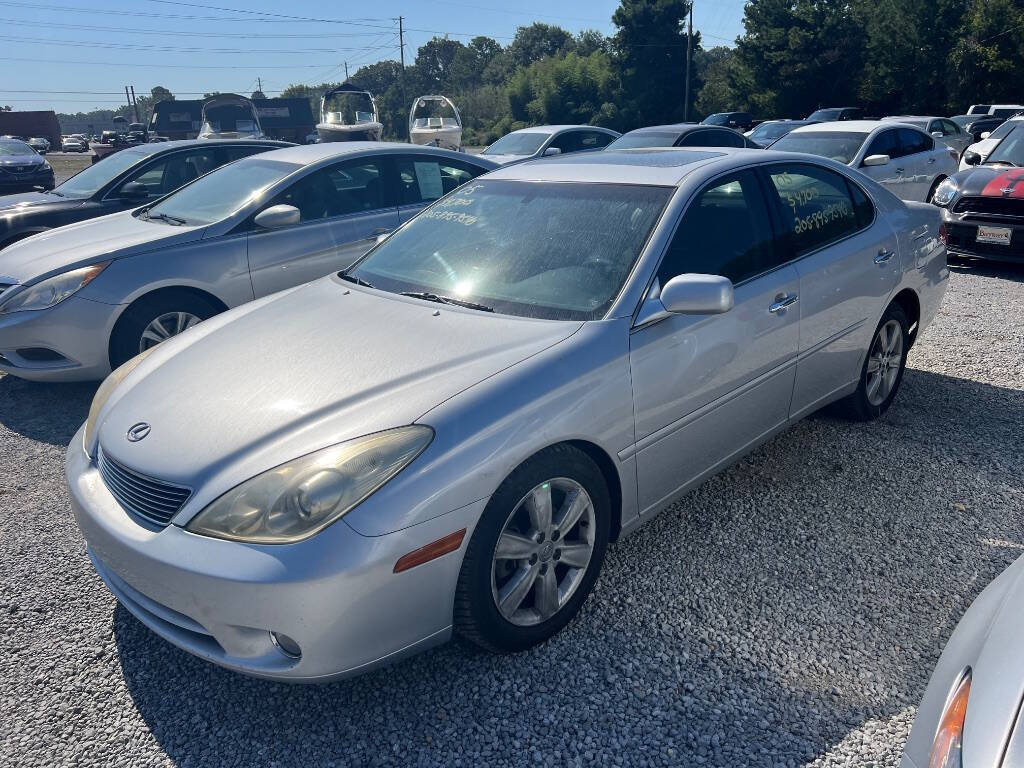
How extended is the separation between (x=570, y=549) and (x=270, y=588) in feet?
3.38

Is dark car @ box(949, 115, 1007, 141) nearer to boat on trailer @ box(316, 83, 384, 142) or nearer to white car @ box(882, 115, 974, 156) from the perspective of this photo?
white car @ box(882, 115, 974, 156)

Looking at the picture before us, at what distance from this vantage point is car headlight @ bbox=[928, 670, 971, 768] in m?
1.38

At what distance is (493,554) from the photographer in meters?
2.41

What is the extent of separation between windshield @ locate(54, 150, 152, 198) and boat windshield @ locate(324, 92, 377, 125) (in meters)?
14.7

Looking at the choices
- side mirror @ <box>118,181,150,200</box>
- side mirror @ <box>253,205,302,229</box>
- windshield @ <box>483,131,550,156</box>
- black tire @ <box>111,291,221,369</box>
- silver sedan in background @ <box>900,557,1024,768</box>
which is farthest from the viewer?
windshield @ <box>483,131,550,156</box>

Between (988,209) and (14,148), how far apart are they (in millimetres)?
19032

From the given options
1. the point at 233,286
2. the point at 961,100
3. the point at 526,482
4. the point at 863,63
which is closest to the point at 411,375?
the point at 526,482

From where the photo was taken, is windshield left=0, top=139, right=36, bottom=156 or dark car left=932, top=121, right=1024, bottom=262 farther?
windshield left=0, top=139, right=36, bottom=156

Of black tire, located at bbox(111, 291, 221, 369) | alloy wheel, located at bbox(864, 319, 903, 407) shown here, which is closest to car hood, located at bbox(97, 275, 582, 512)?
black tire, located at bbox(111, 291, 221, 369)

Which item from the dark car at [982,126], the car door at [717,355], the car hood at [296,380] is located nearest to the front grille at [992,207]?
the car door at [717,355]

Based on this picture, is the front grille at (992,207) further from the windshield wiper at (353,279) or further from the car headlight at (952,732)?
the car headlight at (952,732)

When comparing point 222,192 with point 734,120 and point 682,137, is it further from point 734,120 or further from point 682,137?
point 734,120

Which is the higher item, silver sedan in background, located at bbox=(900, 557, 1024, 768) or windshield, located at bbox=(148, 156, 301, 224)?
windshield, located at bbox=(148, 156, 301, 224)

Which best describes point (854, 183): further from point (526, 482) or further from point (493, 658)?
point (493, 658)
